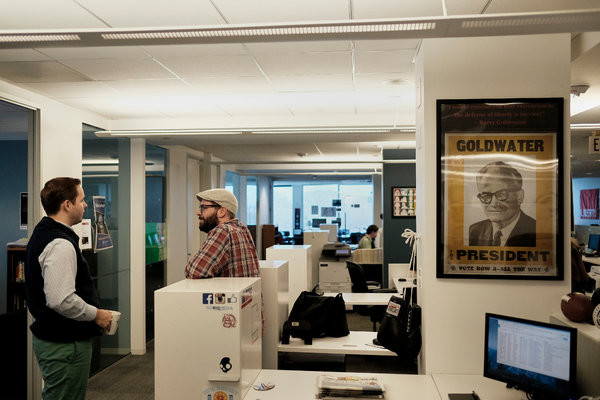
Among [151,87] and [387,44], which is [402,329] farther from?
[151,87]

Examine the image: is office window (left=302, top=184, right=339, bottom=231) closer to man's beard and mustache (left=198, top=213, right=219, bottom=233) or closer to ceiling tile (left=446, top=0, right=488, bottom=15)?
man's beard and mustache (left=198, top=213, right=219, bottom=233)

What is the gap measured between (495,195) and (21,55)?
10.4 feet

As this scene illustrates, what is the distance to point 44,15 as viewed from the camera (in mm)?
2645

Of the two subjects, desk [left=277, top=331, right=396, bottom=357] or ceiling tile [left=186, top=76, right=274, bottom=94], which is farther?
ceiling tile [left=186, top=76, right=274, bottom=94]

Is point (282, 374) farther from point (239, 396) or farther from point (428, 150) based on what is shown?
point (428, 150)

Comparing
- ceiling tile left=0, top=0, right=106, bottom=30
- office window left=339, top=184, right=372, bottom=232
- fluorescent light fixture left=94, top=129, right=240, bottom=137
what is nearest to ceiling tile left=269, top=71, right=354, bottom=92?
fluorescent light fixture left=94, top=129, right=240, bottom=137

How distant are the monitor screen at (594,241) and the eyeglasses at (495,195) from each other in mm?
9769

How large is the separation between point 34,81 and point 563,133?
384 cm

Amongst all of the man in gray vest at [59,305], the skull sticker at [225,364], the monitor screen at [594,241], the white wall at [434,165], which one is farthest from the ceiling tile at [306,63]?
the monitor screen at [594,241]

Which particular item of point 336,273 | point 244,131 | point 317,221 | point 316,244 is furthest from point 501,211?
point 317,221

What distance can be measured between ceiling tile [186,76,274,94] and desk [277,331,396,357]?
2103 millimetres

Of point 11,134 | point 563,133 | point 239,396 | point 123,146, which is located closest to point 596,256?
point 563,133

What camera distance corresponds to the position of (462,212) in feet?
9.51

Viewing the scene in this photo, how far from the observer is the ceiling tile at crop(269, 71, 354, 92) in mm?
3922
